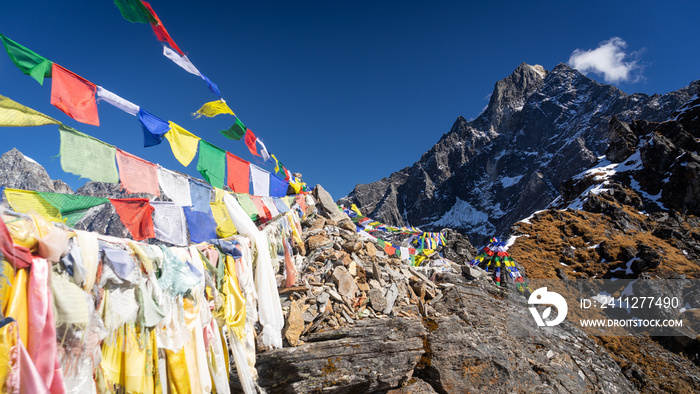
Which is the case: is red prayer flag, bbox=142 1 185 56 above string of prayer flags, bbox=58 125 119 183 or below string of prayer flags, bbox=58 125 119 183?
above

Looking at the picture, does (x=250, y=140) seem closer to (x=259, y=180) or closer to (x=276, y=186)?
(x=259, y=180)

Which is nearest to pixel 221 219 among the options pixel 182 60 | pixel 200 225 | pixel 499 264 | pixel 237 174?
pixel 200 225

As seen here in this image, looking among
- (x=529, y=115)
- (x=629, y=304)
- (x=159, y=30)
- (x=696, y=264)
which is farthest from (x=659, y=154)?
(x=529, y=115)

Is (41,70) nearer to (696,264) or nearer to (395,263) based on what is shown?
(395,263)

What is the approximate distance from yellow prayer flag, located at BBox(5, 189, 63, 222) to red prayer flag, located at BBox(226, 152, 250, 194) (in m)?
3.63

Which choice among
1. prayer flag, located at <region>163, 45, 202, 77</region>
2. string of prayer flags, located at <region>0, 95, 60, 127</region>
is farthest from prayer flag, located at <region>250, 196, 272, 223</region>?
string of prayer flags, located at <region>0, 95, 60, 127</region>

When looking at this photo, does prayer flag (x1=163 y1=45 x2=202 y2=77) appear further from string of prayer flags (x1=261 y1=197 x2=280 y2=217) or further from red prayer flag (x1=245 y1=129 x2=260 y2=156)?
string of prayer flags (x1=261 y1=197 x2=280 y2=217)

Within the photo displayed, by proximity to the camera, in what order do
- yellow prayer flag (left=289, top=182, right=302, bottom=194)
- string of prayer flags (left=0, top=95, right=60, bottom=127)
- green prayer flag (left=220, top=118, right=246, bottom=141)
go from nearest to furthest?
string of prayer flags (left=0, top=95, right=60, bottom=127) → green prayer flag (left=220, top=118, right=246, bottom=141) → yellow prayer flag (left=289, top=182, right=302, bottom=194)

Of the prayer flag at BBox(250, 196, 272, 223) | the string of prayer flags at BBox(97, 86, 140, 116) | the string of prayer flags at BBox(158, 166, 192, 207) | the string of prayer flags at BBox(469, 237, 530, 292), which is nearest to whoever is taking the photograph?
the string of prayer flags at BBox(97, 86, 140, 116)

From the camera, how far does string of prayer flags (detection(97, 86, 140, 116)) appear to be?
15.5 ft

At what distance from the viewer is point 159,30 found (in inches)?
219

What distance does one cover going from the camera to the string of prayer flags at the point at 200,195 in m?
6.53

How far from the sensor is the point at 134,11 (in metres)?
5.14

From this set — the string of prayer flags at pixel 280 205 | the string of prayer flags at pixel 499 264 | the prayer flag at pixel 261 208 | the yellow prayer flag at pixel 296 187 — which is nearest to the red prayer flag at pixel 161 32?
the prayer flag at pixel 261 208
